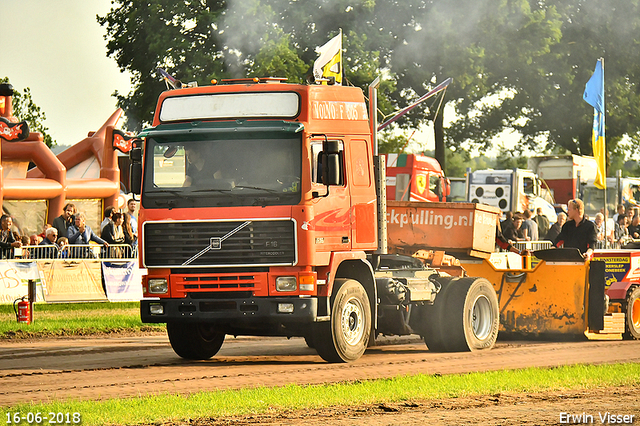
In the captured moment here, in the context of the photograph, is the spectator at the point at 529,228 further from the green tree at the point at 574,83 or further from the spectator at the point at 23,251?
the green tree at the point at 574,83

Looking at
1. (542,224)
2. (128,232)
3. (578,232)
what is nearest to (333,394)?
(578,232)

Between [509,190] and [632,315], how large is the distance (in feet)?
→ 67.7

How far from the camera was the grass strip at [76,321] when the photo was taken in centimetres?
1752

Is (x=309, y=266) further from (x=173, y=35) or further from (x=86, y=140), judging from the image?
(x=173, y=35)

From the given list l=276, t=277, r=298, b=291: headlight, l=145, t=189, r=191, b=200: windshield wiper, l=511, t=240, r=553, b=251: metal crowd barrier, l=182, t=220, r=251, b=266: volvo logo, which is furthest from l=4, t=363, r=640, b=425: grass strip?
l=511, t=240, r=553, b=251: metal crowd barrier

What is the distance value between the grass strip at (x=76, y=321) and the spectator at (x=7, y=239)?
1.13 m

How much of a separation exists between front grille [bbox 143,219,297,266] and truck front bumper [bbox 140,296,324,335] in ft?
1.54

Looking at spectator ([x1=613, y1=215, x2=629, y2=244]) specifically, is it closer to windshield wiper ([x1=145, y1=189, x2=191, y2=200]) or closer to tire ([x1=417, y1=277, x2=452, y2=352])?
tire ([x1=417, y1=277, x2=452, y2=352])

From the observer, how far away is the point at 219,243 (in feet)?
40.1

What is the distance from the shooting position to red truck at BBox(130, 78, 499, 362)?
12.1m

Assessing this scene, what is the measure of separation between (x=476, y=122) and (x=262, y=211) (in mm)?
42353

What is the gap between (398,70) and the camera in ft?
145

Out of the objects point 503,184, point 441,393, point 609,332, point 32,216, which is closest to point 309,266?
point 441,393

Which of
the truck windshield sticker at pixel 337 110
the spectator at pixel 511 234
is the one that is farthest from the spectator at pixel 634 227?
the truck windshield sticker at pixel 337 110
